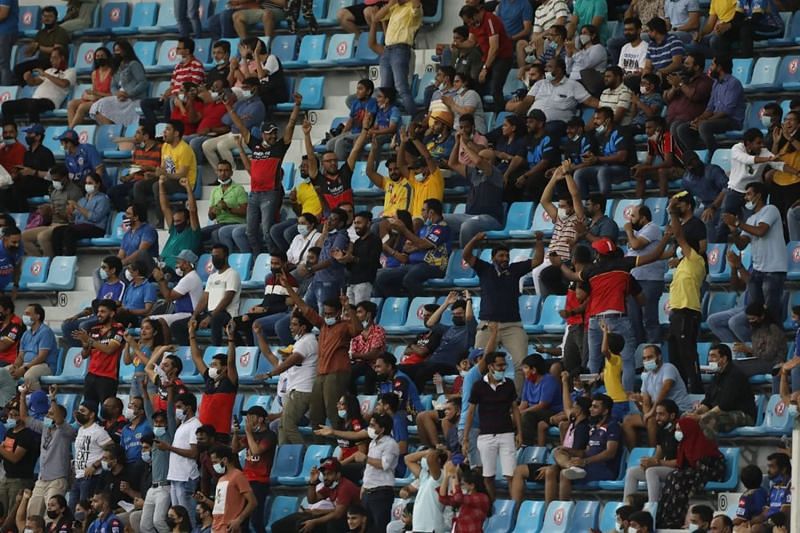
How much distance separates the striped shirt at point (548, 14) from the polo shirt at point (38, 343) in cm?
577

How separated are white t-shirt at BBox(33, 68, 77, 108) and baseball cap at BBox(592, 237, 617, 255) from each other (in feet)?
29.0

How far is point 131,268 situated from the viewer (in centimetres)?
2241

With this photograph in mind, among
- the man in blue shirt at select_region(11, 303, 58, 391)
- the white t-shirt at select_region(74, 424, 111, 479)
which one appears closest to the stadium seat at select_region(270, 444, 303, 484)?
the white t-shirt at select_region(74, 424, 111, 479)

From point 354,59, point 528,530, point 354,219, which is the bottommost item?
point 528,530

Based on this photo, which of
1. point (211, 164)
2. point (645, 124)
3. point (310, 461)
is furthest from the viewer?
point (211, 164)

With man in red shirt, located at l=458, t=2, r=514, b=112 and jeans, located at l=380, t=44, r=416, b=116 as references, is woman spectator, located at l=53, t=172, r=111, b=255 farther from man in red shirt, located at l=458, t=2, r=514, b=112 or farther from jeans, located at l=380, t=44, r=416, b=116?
man in red shirt, located at l=458, t=2, r=514, b=112

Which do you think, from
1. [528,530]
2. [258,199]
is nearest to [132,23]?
[258,199]

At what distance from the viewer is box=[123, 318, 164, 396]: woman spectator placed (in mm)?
21406

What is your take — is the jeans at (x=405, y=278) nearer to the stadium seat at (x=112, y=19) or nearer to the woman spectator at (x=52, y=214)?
the woman spectator at (x=52, y=214)

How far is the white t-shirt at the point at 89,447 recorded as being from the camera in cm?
2067

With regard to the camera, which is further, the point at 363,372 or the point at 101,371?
the point at 101,371

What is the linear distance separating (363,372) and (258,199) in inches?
115

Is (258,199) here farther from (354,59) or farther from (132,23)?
(132,23)

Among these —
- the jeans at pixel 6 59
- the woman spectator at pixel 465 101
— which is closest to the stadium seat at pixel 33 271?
the jeans at pixel 6 59
